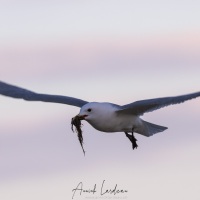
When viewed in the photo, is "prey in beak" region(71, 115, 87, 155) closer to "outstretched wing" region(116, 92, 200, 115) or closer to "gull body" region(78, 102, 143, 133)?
"gull body" region(78, 102, 143, 133)

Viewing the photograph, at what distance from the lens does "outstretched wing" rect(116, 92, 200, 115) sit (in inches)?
622

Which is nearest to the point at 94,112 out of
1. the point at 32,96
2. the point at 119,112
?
the point at 119,112

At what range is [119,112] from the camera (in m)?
16.5

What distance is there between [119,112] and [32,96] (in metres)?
2.30

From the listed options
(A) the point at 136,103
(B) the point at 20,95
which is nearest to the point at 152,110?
(A) the point at 136,103

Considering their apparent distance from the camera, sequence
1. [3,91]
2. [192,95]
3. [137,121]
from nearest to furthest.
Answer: [192,95]
[137,121]
[3,91]

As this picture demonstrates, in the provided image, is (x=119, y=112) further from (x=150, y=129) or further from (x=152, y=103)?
(x=150, y=129)

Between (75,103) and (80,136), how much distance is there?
4.24ft

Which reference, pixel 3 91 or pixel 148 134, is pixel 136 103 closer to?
pixel 148 134

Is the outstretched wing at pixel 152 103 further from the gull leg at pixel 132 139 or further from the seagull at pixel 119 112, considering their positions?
the gull leg at pixel 132 139

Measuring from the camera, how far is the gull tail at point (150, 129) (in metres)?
17.6

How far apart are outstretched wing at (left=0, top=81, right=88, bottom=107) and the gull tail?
1323mm

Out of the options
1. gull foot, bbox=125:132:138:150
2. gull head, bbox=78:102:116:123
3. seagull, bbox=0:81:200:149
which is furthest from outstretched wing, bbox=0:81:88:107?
gull head, bbox=78:102:116:123

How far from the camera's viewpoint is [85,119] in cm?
1584
